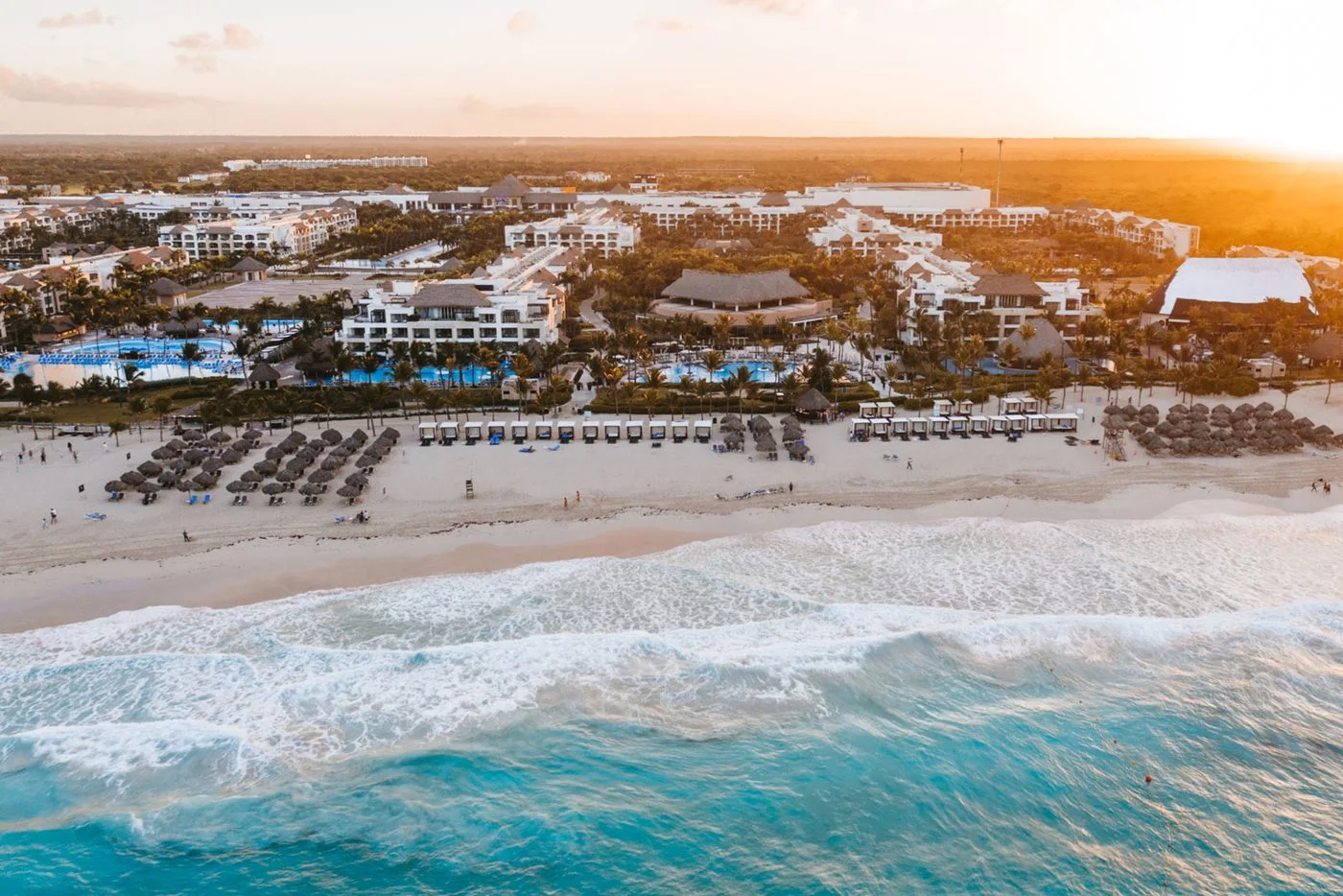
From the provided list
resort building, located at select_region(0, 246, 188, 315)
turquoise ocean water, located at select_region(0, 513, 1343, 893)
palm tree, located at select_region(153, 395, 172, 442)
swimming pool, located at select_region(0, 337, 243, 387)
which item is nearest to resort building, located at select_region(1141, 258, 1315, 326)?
turquoise ocean water, located at select_region(0, 513, 1343, 893)

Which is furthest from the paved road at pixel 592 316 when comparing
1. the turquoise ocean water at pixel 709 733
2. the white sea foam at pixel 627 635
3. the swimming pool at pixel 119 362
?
the turquoise ocean water at pixel 709 733

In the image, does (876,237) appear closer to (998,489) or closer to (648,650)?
(998,489)

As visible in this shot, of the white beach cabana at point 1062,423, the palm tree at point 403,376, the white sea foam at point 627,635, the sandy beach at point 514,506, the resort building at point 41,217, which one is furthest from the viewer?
the resort building at point 41,217

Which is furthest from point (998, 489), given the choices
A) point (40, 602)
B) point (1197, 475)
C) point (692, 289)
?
point (692, 289)

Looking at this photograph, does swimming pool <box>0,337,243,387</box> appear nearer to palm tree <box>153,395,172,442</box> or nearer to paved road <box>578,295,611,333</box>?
palm tree <box>153,395,172,442</box>

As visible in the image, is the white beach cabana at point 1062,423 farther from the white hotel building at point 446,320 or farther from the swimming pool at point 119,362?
the swimming pool at point 119,362

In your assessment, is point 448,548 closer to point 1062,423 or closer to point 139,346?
point 1062,423
